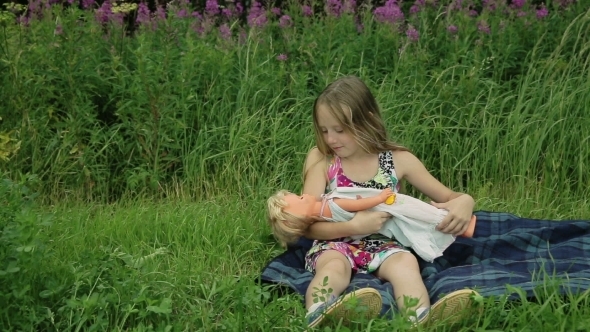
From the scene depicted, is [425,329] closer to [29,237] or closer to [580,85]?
[29,237]

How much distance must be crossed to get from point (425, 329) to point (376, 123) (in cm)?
109

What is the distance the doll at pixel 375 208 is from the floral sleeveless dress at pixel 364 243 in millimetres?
64

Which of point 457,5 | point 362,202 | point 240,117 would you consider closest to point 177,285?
point 362,202

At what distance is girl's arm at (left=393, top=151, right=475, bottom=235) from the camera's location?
12.4 feet

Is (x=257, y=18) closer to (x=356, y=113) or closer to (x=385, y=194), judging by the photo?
(x=356, y=113)

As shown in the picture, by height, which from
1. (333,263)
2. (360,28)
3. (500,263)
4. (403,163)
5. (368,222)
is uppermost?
(360,28)

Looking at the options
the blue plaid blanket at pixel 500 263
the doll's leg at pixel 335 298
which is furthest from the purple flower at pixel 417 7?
the doll's leg at pixel 335 298

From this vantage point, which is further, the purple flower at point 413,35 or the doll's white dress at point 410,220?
the purple flower at point 413,35

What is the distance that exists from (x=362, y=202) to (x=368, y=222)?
0.09 meters

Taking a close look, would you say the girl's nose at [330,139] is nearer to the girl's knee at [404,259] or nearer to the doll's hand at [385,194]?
the doll's hand at [385,194]

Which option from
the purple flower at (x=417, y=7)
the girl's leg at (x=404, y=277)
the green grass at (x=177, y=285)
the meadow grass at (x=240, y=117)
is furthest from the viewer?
the purple flower at (x=417, y=7)

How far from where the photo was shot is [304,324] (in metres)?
3.12

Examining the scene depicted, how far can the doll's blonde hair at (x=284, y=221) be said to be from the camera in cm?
373

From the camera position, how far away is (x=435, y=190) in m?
3.95
